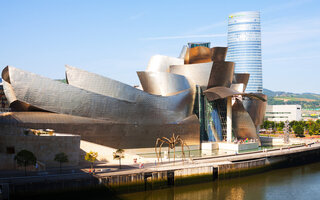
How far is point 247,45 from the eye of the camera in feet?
536

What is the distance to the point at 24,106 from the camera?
3425 centimetres

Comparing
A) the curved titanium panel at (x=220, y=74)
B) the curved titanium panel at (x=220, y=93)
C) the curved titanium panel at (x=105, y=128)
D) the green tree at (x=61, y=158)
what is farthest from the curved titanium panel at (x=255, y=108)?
the green tree at (x=61, y=158)

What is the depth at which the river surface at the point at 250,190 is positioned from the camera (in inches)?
1075

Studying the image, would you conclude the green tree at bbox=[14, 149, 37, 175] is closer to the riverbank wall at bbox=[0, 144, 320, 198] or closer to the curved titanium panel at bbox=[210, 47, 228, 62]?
the riverbank wall at bbox=[0, 144, 320, 198]

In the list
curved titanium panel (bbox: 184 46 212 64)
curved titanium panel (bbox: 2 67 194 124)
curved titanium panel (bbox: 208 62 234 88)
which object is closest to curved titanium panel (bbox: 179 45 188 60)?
curved titanium panel (bbox: 184 46 212 64)

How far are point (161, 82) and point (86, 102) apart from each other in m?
11.9

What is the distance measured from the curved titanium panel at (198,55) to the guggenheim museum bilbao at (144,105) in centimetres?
14

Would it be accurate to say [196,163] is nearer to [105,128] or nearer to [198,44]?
[105,128]

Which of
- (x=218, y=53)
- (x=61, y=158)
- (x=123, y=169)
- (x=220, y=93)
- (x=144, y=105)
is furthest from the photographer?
(x=218, y=53)

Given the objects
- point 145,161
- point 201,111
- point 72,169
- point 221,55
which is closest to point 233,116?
point 201,111

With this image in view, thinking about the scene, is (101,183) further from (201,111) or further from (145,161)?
(201,111)

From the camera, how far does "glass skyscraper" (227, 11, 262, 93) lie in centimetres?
16086

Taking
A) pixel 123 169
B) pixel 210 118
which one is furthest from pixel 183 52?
pixel 123 169

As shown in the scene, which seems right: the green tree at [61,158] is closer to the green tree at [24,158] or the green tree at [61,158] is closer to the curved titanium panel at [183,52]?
the green tree at [24,158]
